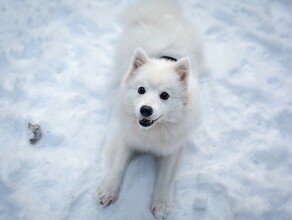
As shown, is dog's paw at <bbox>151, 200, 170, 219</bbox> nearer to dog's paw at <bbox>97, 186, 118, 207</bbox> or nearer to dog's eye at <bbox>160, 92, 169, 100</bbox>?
dog's paw at <bbox>97, 186, 118, 207</bbox>

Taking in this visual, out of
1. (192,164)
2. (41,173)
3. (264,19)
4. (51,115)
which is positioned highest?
(264,19)

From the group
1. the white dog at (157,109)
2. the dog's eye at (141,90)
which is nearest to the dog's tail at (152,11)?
the white dog at (157,109)

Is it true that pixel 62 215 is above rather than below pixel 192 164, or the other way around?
below

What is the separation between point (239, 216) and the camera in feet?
10.6

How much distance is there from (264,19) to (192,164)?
2.72 m

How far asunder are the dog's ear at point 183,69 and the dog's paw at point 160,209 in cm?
123

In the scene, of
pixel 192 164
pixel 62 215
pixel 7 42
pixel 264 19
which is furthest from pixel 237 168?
pixel 7 42

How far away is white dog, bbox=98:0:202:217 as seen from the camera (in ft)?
9.68

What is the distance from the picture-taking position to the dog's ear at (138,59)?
3055 millimetres

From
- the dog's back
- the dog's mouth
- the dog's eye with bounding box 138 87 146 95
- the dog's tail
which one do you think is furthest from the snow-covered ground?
the dog's eye with bounding box 138 87 146 95

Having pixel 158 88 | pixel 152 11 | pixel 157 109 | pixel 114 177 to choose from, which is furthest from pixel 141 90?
pixel 152 11

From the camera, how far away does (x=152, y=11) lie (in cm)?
416

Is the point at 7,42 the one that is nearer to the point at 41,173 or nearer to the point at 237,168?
the point at 41,173

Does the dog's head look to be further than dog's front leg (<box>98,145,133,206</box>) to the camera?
No
